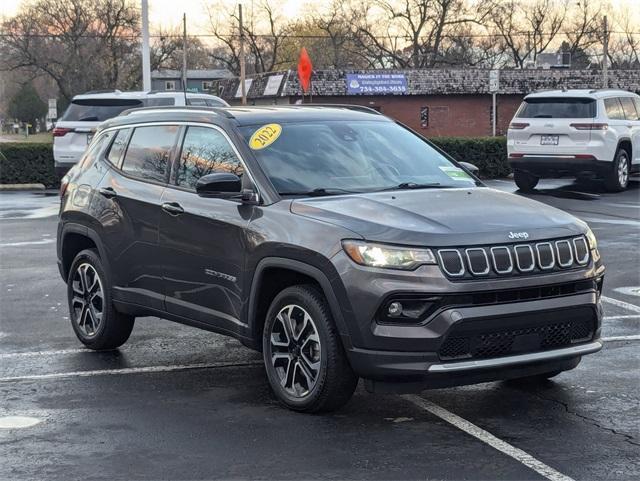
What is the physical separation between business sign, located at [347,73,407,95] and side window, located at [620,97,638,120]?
32.7m

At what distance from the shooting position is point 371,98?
54.8 meters

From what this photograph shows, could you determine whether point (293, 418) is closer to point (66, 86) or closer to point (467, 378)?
point (467, 378)

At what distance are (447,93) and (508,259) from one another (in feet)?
166

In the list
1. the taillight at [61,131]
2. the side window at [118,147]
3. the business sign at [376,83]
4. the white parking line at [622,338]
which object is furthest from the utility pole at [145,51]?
the business sign at [376,83]

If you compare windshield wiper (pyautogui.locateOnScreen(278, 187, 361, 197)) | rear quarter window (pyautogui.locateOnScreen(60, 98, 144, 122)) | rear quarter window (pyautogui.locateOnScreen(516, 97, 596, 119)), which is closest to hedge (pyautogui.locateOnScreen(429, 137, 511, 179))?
rear quarter window (pyautogui.locateOnScreen(516, 97, 596, 119))

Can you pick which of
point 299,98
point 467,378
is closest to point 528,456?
point 467,378

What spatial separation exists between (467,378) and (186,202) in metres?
2.29

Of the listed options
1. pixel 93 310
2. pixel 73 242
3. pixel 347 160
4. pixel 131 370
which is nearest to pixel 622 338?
pixel 347 160

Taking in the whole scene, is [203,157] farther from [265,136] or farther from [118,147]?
[118,147]

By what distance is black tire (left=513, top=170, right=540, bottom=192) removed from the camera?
21.9m

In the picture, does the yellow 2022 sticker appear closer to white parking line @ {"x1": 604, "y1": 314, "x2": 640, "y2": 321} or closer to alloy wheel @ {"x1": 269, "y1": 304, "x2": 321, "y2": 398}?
alloy wheel @ {"x1": 269, "y1": 304, "x2": 321, "y2": 398}

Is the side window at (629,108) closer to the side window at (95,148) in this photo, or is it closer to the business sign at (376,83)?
the side window at (95,148)

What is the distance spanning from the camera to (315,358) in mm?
5906

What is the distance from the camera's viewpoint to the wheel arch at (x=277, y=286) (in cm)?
564
